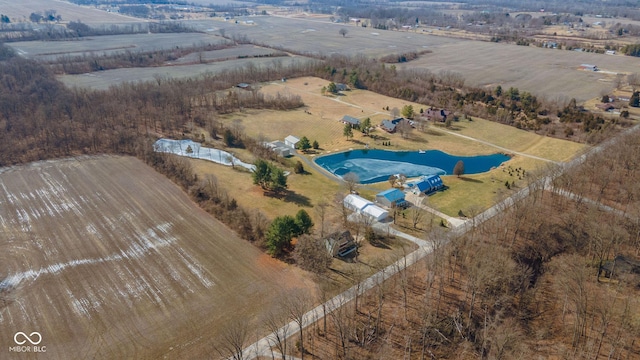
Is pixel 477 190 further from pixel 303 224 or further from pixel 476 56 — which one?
pixel 476 56

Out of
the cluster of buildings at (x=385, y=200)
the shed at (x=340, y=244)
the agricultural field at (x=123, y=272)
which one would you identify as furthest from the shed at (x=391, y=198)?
the agricultural field at (x=123, y=272)

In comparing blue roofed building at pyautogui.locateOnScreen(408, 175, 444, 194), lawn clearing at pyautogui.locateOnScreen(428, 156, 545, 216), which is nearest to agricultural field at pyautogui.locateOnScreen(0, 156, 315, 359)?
blue roofed building at pyautogui.locateOnScreen(408, 175, 444, 194)

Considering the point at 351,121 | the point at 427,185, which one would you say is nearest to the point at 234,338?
the point at 427,185

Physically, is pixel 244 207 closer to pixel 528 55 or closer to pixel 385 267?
pixel 385 267

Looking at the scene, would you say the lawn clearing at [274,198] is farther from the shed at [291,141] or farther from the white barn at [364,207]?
the shed at [291,141]

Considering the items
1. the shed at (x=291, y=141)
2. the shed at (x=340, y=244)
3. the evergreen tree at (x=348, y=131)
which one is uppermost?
the evergreen tree at (x=348, y=131)

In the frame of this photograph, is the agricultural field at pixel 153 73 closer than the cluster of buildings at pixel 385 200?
No

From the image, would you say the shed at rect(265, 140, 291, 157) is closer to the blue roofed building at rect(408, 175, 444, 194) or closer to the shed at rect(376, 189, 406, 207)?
the shed at rect(376, 189, 406, 207)
